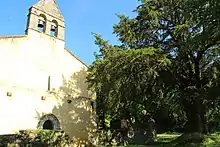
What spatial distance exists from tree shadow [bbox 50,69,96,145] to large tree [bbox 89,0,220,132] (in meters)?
3.16

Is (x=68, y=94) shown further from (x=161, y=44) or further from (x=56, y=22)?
(x=161, y=44)

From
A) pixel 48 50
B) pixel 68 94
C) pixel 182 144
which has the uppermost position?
pixel 48 50

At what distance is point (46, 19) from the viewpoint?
24.6 metres

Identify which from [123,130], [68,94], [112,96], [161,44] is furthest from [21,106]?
[161,44]

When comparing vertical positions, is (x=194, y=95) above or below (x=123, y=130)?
above

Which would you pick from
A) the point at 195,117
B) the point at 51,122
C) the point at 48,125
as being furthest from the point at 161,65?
the point at 48,125

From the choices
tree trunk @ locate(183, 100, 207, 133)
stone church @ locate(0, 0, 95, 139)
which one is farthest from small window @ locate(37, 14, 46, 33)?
tree trunk @ locate(183, 100, 207, 133)

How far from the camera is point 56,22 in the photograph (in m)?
25.4

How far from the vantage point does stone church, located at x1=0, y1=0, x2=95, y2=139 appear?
70.4 feet

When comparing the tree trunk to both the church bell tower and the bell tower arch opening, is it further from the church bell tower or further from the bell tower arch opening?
the church bell tower

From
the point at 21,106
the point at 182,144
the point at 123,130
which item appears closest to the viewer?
the point at 182,144

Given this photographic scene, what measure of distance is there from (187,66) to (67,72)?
34.2ft

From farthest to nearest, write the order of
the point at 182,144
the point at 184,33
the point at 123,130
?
the point at 123,130, the point at 184,33, the point at 182,144

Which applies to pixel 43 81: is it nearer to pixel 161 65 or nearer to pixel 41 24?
pixel 41 24
